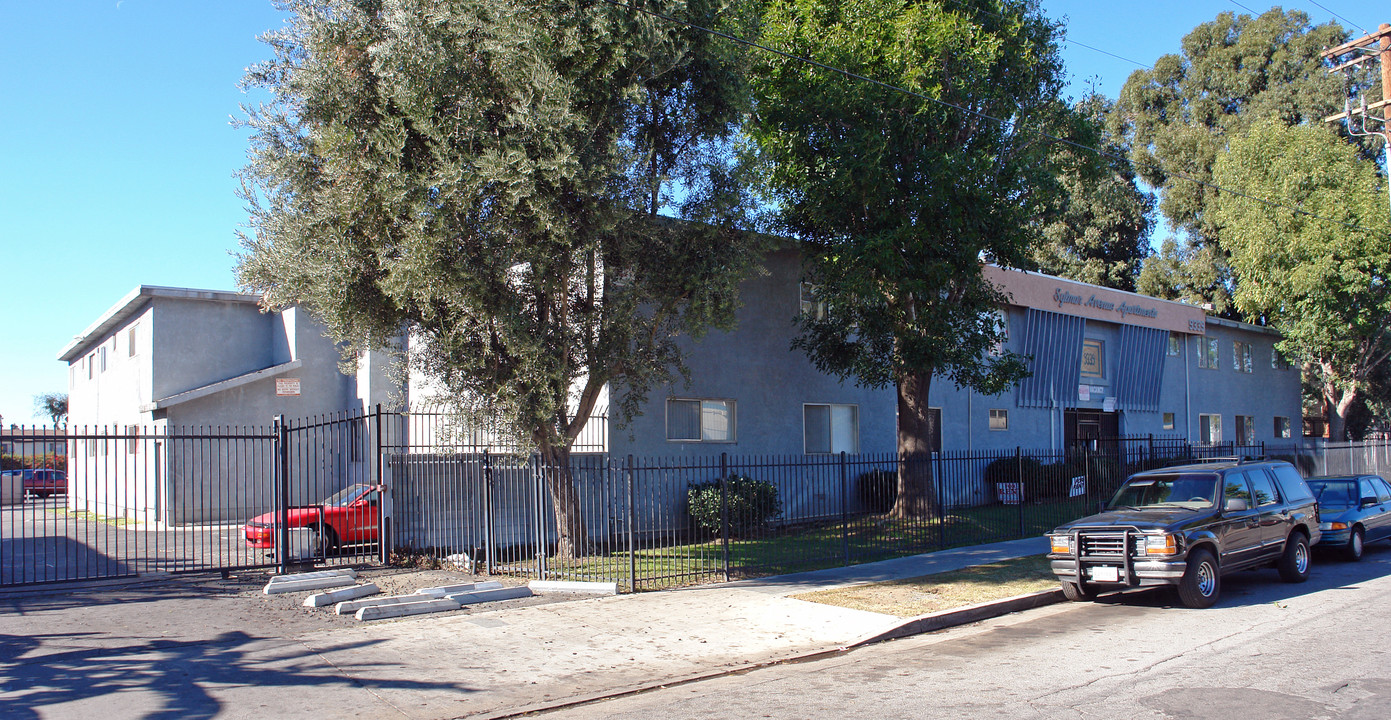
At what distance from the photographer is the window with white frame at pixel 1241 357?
3497cm

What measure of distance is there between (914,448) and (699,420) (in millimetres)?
4695

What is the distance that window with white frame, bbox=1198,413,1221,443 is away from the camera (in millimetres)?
33094

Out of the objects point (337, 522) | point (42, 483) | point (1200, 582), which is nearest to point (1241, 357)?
point (1200, 582)

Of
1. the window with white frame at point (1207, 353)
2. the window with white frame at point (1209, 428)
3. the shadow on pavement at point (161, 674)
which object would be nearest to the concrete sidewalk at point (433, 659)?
the shadow on pavement at point (161, 674)

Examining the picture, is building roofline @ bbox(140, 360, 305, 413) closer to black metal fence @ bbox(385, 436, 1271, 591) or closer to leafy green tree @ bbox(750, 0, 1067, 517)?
black metal fence @ bbox(385, 436, 1271, 591)

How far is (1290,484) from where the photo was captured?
12594 mm

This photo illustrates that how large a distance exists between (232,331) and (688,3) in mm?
17573

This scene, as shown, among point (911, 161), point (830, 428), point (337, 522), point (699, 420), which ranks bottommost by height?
point (337, 522)

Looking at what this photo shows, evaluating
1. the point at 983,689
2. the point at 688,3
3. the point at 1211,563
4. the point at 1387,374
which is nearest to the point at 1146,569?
the point at 1211,563

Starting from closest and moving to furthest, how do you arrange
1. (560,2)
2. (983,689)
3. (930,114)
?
(983,689) < (560,2) < (930,114)

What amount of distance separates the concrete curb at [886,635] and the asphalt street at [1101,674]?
10 centimetres

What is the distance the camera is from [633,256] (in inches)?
511

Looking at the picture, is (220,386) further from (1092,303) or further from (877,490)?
(1092,303)

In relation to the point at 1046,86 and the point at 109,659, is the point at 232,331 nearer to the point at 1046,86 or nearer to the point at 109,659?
the point at 109,659
